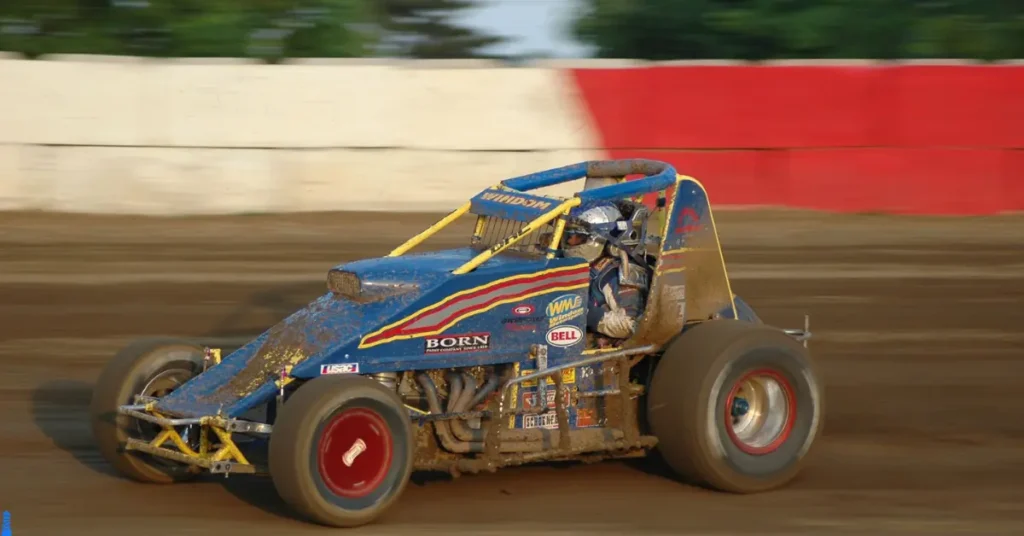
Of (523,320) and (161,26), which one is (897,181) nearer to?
(161,26)

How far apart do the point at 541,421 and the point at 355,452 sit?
1.10 meters

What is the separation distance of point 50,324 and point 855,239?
8.07m

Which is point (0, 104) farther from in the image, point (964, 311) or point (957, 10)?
point (957, 10)

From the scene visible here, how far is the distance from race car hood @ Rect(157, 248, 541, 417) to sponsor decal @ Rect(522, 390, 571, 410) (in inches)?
23.2

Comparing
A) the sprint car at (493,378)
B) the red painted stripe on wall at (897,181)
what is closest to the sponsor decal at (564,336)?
the sprint car at (493,378)

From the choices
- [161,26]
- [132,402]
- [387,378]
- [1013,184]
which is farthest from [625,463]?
[161,26]

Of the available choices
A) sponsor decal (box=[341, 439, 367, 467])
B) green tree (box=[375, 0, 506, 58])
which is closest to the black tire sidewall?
sponsor decal (box=[341, 439, 367, 467])

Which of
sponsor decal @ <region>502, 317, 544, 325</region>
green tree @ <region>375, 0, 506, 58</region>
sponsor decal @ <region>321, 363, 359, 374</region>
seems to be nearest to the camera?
sponsor decal @ <region>321, 363, 359, 374</region>

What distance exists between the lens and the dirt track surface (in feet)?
20.5

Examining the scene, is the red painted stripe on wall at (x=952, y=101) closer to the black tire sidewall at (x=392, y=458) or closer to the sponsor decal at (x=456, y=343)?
the sponsor decal at (x=456, y=343)

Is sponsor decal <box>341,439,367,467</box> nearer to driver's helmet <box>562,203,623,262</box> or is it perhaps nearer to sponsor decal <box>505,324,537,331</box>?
sponsor decal <box>505,324,537,331</box>

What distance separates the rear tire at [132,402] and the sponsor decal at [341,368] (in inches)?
35.2

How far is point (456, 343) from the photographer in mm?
6320

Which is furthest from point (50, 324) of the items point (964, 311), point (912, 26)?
point (912, 26)
